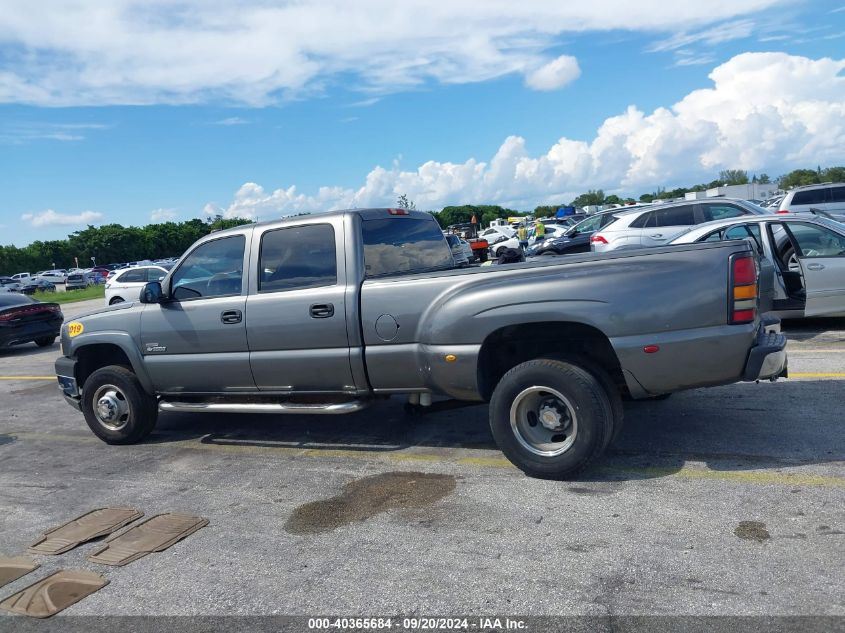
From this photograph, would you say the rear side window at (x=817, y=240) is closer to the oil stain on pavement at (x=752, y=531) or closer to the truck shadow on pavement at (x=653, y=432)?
the truck shadow on pavement at (x=653, y=432)

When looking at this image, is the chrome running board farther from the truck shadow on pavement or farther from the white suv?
the white suv

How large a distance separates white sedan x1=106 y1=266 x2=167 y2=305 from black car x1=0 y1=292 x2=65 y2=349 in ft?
10.8

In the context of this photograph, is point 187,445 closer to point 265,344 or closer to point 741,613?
point 265,344

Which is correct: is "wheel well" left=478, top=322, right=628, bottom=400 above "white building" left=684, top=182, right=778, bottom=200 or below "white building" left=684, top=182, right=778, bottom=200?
below

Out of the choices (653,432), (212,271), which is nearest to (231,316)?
(212,271)

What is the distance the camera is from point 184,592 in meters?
3.65

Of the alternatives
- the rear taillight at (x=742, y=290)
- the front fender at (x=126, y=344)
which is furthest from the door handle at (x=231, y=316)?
the rear taillight at (x=742, y=290)

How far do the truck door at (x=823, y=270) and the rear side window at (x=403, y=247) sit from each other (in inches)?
202

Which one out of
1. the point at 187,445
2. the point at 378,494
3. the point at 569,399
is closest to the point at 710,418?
the point at 569,399

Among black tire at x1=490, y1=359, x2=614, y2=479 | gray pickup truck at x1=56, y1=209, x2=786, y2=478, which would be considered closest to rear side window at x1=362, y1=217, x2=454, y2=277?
gray pickup truck at x1=56, y1=209, x2=786, y2=478

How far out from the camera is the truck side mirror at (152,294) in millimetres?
6039

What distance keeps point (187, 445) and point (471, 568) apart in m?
3.75

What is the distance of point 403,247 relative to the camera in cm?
579

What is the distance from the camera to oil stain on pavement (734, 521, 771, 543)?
12.0 feet
